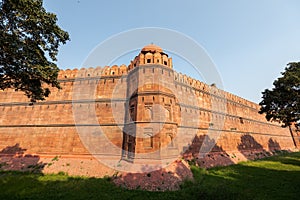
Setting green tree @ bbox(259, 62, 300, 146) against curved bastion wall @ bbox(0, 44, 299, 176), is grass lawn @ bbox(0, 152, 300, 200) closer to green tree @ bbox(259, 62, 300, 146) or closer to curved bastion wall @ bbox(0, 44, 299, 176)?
curved bastion wall @ bbox(0, 44, 299, 176)

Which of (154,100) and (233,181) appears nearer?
(233,181)

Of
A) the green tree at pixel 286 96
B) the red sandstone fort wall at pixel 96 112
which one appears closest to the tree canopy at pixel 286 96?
the green tree at pixel 286 96

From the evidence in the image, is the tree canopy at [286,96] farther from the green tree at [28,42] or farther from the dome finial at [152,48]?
the green tree at [28,42]

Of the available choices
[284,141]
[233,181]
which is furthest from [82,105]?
[284,141]

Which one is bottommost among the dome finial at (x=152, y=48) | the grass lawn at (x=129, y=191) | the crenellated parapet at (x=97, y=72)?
the grass lawn at (x=129, y=191)

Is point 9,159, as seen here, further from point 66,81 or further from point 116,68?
point 116,68

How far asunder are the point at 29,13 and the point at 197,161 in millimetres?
17083

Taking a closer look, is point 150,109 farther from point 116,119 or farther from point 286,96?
point 286,96

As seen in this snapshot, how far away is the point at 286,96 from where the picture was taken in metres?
15.4

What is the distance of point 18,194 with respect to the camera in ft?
28.9

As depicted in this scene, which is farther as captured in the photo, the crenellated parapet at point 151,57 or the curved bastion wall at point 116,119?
the crenellated parapet at point 151,57

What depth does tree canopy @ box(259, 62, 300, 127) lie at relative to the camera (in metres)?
14.7

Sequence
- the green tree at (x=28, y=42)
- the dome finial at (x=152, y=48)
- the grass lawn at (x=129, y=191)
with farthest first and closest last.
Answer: the dome finial at (x=152, y=48) → the grass lawn at (x=129, y=191) → the green tree at (x=28, y=42)

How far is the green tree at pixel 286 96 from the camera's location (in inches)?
580
